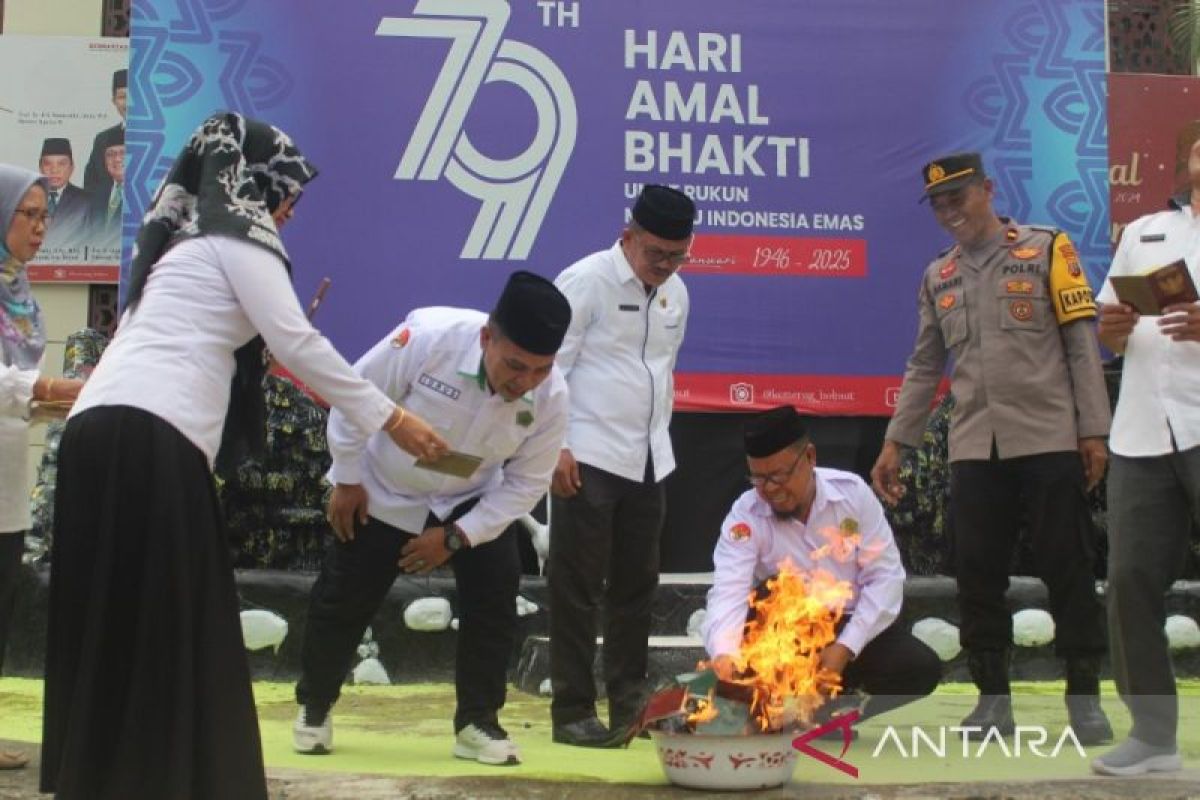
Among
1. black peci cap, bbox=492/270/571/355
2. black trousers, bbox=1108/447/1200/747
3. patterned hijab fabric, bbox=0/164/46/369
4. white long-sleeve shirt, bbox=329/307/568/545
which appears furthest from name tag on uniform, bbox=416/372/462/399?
black trousers, bbox=1108/447/1200/747

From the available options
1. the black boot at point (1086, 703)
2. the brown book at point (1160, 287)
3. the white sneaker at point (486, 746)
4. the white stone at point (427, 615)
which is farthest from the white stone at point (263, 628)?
the brown book at point (1160, 287)

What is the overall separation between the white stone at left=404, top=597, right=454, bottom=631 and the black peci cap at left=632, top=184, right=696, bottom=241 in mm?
2420

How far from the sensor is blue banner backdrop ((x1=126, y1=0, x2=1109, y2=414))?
7117mm

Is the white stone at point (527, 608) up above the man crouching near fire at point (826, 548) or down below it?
below

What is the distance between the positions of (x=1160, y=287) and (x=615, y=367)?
1.71m

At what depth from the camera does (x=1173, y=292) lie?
393cm

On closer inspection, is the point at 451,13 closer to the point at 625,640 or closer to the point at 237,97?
the point at 237,97

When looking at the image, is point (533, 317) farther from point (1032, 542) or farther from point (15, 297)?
point (1032, 542)

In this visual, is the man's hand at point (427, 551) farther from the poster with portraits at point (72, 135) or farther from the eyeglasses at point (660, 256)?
the poster with portraits at point (72, 135)

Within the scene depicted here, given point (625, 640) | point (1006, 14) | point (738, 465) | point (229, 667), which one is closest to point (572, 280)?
point (625, 640)

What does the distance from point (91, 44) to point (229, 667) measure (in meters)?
7.14

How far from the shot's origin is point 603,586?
15.8ft

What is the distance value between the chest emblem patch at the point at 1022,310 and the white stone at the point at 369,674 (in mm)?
3152

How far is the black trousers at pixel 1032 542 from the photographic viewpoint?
4527mm
